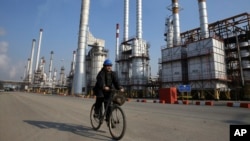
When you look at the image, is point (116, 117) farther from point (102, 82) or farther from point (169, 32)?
point (169, 32)

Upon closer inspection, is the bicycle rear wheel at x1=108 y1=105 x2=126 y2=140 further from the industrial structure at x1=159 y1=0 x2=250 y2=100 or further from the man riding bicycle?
the industrial structure at x1=159 y1=0 x2=250 y2=100

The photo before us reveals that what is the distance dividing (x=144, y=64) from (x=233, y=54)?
18889mm

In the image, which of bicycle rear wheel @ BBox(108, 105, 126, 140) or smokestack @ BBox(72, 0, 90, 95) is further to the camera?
smokestack @ BBox(72, 0, 90, 95)

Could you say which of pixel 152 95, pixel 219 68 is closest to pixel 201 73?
pixel 219 68

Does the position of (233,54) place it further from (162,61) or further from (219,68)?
(162,61)

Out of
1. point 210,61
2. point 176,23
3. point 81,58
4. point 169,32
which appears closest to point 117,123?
point 210,61

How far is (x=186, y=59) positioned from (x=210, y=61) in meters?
5.52

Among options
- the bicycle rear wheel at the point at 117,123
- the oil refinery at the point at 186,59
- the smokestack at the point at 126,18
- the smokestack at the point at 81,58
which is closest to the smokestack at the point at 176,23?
the oil refinery at the point at 186,59

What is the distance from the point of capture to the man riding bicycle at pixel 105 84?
4.68m

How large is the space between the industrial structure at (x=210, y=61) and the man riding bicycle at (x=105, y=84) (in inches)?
973

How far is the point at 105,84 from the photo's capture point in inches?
191

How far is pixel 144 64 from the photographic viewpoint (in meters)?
45.1

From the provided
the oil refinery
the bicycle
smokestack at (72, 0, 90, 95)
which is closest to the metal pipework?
the oil refinery

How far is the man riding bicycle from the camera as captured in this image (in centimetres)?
468
